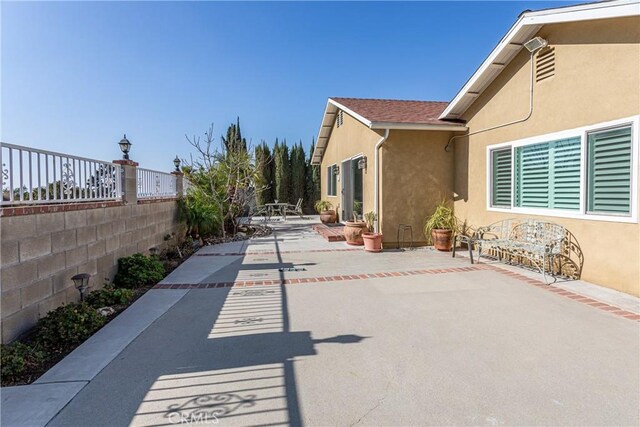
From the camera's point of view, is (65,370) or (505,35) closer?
(65,370)

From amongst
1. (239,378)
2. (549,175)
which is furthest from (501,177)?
(239,378)

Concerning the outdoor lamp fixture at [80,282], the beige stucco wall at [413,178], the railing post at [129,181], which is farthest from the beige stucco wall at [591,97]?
the railing post at [129,181]

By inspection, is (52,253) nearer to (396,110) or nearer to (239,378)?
(239,378)

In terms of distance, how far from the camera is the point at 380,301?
504 cm

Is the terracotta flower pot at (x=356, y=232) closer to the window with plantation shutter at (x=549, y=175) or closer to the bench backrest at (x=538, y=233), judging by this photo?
the bench backrest at (x=538, y=233)

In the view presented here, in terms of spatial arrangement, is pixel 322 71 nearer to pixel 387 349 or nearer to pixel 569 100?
pixel 569 100

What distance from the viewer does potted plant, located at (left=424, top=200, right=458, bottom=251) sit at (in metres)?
8.97

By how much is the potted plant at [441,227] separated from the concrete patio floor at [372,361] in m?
3.13

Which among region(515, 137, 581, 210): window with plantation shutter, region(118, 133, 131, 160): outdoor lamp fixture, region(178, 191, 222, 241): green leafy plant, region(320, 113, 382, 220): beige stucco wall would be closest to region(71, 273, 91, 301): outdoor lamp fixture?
region(118, 133, 131, 160): outdoor lamp fixture

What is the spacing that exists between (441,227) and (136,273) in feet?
23.2

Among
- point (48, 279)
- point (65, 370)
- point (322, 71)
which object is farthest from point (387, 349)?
point (322, 71)

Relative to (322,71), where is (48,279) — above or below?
below

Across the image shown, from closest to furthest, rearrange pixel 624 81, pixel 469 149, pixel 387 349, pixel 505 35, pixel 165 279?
1. pixel 387 349
2. pixel 624 81
3. pixel 165 279
4. pixel 505 35
5. pixel 469 149

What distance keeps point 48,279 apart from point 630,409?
551 centimetres
